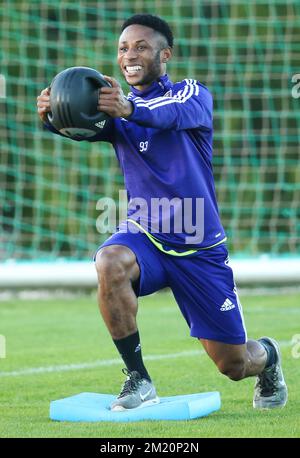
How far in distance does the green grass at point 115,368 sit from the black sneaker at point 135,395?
1.03ft

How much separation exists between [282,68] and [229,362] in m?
9.22

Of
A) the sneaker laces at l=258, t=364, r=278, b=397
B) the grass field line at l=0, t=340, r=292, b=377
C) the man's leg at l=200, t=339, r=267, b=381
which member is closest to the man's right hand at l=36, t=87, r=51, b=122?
the man's leg at l=200, t=339, r=267, b=381

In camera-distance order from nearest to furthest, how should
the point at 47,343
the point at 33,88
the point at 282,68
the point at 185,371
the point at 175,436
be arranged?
1. the point at 175,436
2. the point at 185,371
3. the point at 47,343
4. the point at 282,68
5. the point at 33,88

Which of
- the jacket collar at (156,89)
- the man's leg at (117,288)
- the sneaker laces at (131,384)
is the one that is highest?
the jacket collar at (156,89)

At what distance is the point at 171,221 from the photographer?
20.8ft

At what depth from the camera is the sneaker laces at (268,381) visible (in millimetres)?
6480

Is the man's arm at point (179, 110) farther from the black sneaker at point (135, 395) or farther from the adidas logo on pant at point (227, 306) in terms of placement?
the black sneaker at point (135, 395)

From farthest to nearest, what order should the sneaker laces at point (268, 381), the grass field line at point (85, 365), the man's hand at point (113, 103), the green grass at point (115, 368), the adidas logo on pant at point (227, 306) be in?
the grass field line at point (85, 365) → the sneaker laces at point (268, 381) → the adidas logo on pant at point (227, 306) → the man's hand at point (113, 103) → the green grass at point (115, 368)

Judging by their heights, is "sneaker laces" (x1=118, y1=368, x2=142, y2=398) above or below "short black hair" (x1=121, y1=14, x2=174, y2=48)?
below

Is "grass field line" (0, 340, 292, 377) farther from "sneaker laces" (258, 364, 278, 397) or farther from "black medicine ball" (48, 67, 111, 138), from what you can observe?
"black medicine ball" (48, 67, 111, 138)

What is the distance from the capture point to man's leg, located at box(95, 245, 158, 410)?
19.8 feet

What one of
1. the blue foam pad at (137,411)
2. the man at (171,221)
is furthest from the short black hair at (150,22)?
the blue foam pad at (137,411)

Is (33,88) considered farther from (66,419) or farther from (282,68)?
(66,419)

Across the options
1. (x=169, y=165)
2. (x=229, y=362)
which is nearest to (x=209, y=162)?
(x=169, y=165)
